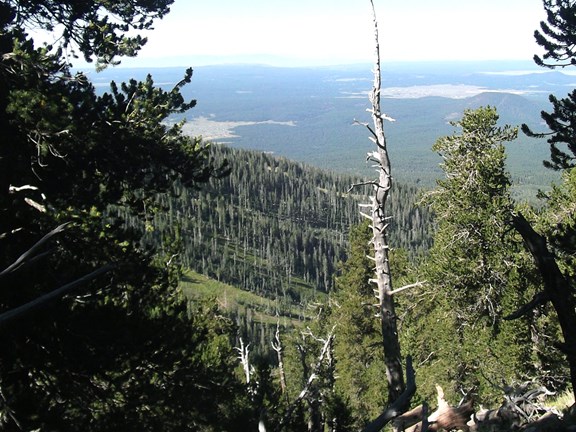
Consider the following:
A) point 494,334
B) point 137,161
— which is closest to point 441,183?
point 494,334

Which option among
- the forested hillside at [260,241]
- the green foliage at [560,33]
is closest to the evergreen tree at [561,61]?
the green foliage at [560,33]

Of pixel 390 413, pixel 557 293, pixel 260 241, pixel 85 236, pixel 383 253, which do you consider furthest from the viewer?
pixel 260 241

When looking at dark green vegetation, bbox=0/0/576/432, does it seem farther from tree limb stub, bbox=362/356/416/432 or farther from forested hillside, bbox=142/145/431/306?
forested hillside, bbox=142/145/431/306

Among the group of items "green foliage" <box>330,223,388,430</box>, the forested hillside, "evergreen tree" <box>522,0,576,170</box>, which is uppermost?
"evergreen tree" <box>522,0,576,170</box>

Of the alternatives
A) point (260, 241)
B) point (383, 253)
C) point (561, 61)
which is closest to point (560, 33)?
point (561, 61)

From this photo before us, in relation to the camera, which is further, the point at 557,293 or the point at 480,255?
the point at 480,255

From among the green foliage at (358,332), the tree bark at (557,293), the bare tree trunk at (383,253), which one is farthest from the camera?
the green foliage at (358,332)

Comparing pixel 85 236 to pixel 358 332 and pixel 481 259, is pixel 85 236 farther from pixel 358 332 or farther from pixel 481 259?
pixel 358 332

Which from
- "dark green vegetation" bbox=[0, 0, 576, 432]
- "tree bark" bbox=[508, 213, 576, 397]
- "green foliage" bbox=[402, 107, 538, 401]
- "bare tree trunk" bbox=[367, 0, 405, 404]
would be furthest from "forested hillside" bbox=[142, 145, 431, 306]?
"tree bark" bbox=[508, 213, 576, 397]

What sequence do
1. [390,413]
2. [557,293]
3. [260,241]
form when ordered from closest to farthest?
[390,413] → [557,293] → [260,241]

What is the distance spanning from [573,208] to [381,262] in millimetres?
8557

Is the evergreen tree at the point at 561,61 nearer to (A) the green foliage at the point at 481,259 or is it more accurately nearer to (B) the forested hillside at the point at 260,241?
(A) the green foliage at the point at 481,259

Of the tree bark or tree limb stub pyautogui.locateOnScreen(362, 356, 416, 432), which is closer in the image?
tree limb stub pyautogui.locateOnScreen(362, 356, 416, 432)

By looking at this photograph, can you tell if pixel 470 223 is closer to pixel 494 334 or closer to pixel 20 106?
pixel 494 334
